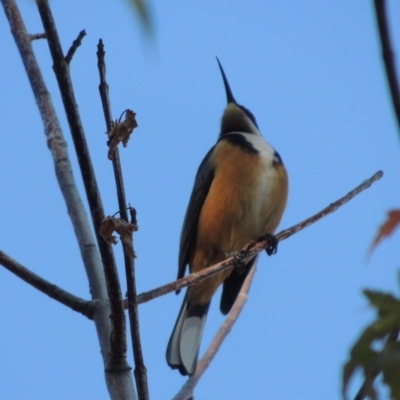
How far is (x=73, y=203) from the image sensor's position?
233cm

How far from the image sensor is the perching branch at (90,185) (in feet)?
→ 4.77

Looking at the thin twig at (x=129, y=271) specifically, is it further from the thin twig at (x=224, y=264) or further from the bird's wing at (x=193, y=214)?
the bird's wing at (x=193, y=214)

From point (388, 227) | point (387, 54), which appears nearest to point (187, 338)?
point (388, 227)

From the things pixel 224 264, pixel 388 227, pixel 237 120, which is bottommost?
pixel 388 227

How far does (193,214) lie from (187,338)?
919 millimetres

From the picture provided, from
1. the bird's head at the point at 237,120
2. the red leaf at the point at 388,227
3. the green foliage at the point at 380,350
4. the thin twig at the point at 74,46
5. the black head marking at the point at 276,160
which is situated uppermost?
the bird's head at the point at 237,120

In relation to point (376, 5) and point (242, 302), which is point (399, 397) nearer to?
point (376, 5)

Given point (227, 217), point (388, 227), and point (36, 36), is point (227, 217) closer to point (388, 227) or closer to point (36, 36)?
point (36, 36)

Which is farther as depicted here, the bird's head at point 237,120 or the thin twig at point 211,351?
the bird's head at point 237,120

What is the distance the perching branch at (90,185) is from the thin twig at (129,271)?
0.04 m

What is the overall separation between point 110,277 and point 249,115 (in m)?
4.09

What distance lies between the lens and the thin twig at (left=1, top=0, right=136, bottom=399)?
72.9 inches

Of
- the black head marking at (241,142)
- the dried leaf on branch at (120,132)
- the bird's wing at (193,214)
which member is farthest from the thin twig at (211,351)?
the black head marking at (241,142)

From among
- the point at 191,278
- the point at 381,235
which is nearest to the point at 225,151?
the point at 191,278
